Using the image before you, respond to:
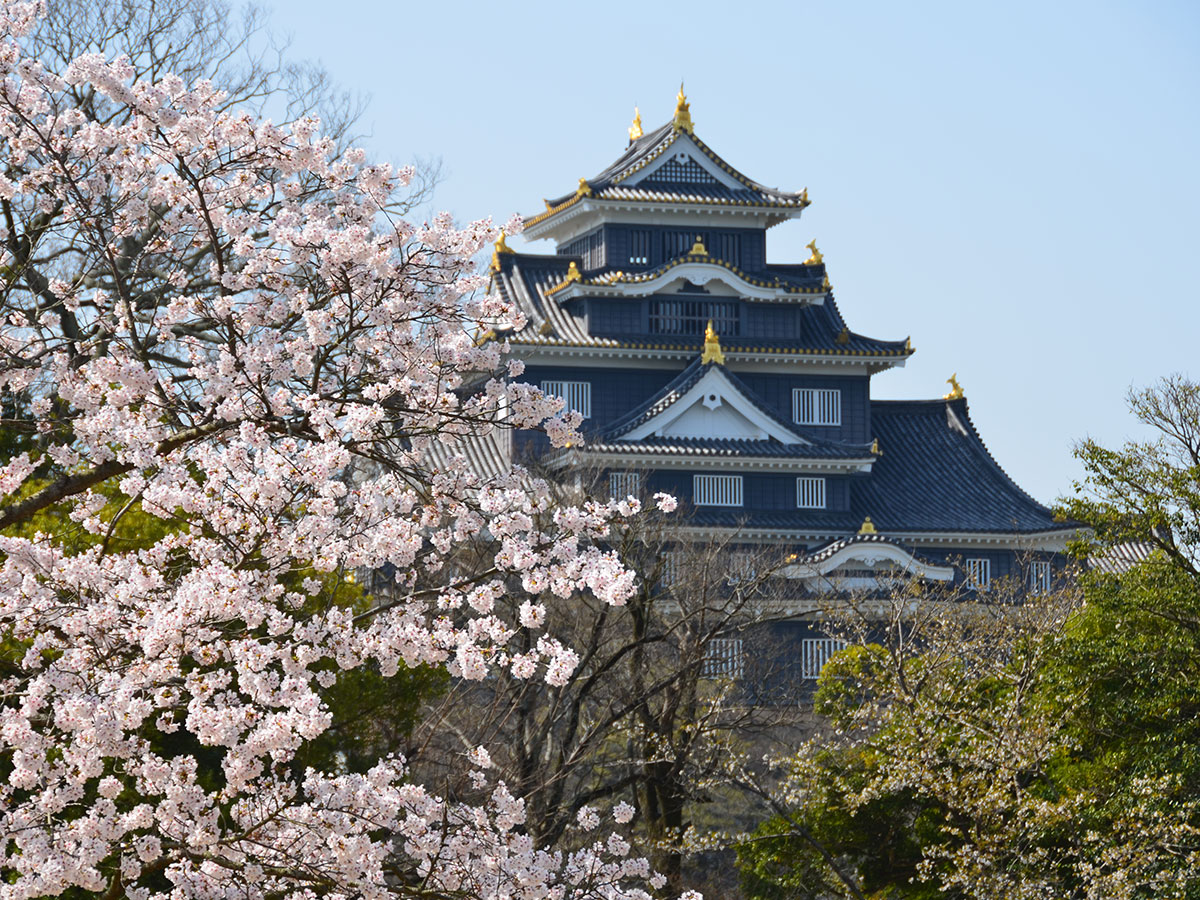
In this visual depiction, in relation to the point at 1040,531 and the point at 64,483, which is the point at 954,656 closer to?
the point at 64,483

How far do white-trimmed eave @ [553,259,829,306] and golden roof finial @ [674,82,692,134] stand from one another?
11.4ft

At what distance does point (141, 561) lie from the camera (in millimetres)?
8281

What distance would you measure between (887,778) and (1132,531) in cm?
386

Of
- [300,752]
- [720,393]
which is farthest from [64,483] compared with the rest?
[720,393]

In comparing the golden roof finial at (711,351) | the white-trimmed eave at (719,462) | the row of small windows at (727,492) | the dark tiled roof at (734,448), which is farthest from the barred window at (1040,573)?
the golden roof finial at (711,351)

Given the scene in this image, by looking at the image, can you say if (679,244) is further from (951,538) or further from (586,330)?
(951,538)

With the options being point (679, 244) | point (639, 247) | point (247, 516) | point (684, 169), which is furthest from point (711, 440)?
point (247, 516)

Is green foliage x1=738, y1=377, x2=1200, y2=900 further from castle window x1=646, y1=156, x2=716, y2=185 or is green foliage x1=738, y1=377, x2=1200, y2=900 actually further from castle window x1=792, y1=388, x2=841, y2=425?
castle window x1=646, y1=156, x2=716, y2=185

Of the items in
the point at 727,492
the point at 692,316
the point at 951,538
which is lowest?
the point at 951,538

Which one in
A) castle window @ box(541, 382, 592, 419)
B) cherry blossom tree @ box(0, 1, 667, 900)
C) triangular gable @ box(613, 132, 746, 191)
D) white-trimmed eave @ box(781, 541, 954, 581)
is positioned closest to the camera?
cherry blossom tree @ box(0, 1, 667, 900)

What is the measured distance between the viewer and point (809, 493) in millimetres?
35250

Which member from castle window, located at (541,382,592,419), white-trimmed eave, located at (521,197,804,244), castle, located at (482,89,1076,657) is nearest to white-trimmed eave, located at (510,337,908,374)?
castle, located at (482,89,1076,657)

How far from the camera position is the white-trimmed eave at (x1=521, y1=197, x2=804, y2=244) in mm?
36094

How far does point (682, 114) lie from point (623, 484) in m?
11.4
